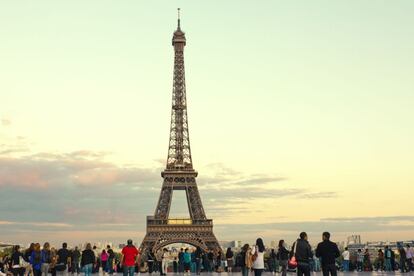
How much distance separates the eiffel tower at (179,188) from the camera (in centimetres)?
9675

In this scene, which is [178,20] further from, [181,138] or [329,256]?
[329,256]

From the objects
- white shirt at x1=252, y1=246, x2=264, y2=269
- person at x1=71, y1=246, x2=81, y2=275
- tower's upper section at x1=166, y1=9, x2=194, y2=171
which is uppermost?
tower's upper section at x1=166, y1=9, x2=194, y2=171

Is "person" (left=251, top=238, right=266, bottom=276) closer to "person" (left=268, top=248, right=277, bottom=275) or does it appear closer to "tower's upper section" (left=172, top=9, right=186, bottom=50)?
"person" (left=268, top=248, right=277, bottom=275)

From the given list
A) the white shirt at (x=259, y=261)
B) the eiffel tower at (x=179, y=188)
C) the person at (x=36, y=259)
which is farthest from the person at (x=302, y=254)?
the eiffel tower at (x=179, y=188)

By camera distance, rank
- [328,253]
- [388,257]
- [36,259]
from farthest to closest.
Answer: [388,257] < [36,259] < [328,253]

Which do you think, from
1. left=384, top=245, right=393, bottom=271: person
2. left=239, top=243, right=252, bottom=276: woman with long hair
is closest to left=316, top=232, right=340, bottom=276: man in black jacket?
left=239, top=243, right=252, bottom=276: woman with long hair

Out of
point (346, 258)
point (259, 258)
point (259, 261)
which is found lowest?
point (259, 261)

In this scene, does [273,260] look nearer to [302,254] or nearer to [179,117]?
[302,254]

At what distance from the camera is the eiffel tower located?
9675 centimetres

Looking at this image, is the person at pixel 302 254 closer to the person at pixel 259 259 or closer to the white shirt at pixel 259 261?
the person at pixel 259 259

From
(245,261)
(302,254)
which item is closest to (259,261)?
(245,261)

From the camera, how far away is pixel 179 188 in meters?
101

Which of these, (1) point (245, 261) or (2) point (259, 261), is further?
(1) point (245, 261)

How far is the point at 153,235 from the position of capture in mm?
96688
